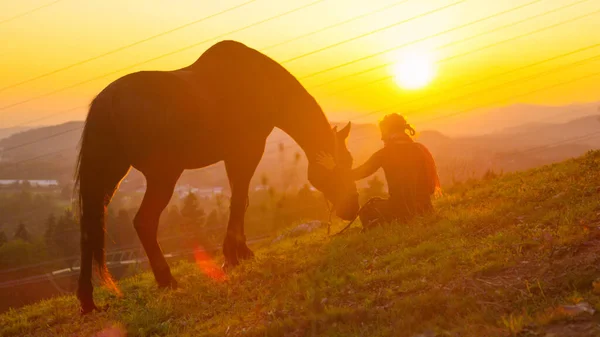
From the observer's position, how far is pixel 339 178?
1095cm

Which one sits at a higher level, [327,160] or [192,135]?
[192,135]

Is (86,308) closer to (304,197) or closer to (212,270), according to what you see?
(212,270)

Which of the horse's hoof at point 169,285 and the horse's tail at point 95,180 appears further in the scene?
the horse's hoof at point 169,285

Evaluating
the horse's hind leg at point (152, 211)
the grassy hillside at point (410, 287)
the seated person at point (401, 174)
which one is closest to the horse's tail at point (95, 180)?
the horse's hind leg at point (152, 211)

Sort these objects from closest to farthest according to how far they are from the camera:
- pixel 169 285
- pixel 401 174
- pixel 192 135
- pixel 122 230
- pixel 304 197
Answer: pixel 169 285
pixel 192 135
pixel 401 174
pixel 122 230
pixel 304 197

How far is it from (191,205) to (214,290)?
74.8m

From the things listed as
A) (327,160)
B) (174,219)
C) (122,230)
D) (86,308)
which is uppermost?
(327,160)

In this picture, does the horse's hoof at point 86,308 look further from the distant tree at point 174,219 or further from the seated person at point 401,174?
the distant tree at point 174,219

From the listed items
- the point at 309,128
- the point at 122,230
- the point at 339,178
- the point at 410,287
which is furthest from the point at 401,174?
the point at 122,230

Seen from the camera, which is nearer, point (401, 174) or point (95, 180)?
point (95, 180)

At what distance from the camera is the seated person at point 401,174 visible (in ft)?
31.9

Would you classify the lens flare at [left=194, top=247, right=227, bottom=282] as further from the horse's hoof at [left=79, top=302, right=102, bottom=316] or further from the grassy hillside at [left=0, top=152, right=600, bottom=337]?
the horse's hoof at [left=79, top=302, right=102, bottom=316]

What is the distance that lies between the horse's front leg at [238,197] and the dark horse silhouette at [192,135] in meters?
0.02

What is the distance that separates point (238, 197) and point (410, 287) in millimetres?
4876
